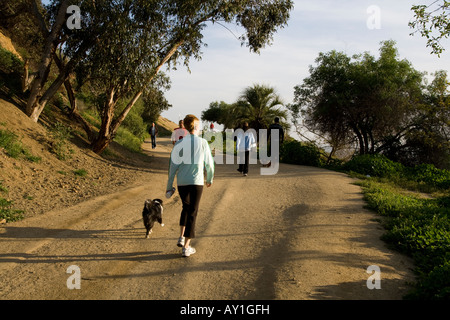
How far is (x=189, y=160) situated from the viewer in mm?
5395

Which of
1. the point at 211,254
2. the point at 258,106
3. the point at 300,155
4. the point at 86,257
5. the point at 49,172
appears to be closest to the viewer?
the point at 86,257

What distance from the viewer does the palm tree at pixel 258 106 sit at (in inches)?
995

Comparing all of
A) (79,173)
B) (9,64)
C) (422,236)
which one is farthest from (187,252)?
(9,64)

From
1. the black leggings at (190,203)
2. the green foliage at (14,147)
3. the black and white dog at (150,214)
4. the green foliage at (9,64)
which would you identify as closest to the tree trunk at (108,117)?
the green foliage at (14,147)

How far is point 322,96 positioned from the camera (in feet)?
62.5

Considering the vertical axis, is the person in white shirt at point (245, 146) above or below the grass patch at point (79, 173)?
above

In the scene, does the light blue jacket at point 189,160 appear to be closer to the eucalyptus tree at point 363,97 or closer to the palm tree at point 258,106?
the eucalyptus tree at point 363,97

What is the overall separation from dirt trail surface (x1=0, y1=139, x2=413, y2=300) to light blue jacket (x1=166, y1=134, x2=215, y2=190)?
118 centimetres

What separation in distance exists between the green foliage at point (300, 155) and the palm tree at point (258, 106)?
752cm

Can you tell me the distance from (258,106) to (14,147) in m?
18.1

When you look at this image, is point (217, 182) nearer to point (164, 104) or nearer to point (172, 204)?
point (172, 204)

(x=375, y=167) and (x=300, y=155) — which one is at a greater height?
(x=300, y=155)

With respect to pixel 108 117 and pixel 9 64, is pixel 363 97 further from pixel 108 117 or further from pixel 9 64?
pixel 9 64
